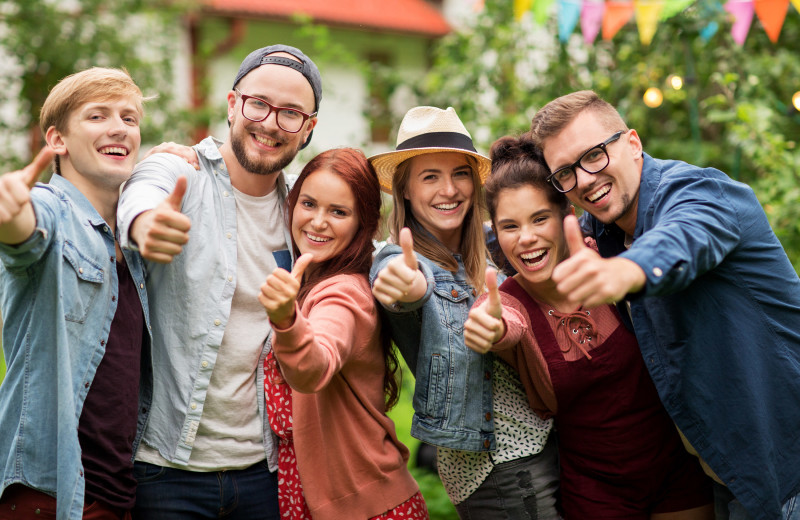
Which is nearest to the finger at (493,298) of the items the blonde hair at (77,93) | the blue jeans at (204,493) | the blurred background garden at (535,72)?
the blue jeans at (204,493)

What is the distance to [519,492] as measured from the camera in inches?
114

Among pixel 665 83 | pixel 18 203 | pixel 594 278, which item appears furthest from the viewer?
pixel 665 83

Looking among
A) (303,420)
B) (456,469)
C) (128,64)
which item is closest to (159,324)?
(303,420)

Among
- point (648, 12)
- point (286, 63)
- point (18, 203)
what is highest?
point (648, 12)

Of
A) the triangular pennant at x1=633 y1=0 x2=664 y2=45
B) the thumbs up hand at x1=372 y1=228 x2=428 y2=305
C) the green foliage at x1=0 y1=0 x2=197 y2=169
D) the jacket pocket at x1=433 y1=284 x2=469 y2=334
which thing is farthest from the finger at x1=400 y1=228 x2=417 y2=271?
the green foliage at x1=0 y1=0 x2=197 y2=169

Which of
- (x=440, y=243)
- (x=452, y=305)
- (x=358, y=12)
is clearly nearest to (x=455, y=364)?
(x=452, y=305)

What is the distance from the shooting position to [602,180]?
9.14 feet

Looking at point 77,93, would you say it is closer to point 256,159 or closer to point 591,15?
point 256,159

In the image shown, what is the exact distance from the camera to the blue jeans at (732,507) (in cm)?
264

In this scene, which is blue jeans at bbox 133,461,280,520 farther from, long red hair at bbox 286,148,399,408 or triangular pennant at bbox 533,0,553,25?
triangular pennant at bbox 533,0,553,25

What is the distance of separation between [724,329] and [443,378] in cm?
100

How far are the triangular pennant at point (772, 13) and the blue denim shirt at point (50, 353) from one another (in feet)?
12.7

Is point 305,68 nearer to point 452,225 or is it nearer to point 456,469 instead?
point 452,225

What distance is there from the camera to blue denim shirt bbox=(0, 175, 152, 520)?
244 centimetres
